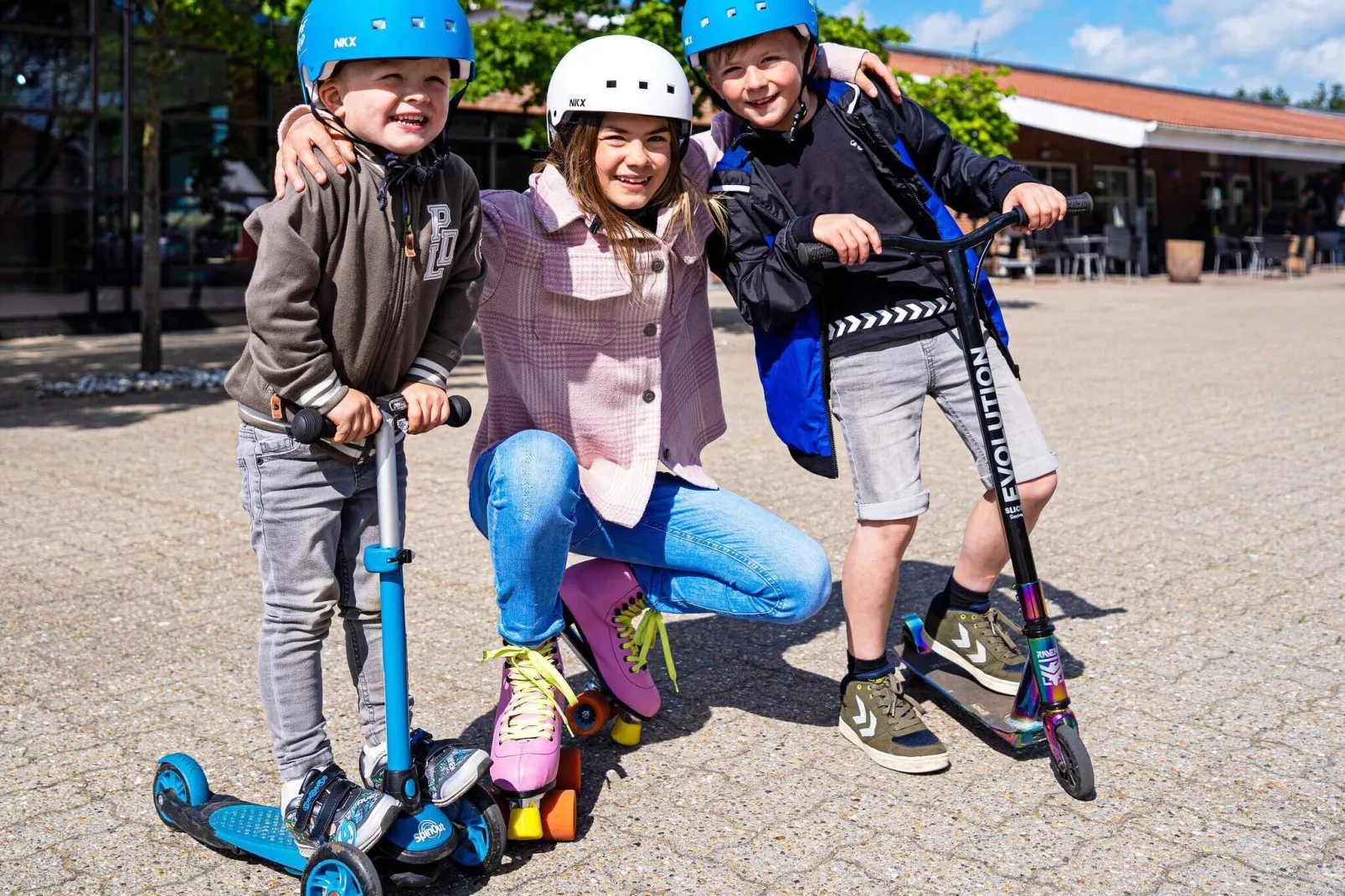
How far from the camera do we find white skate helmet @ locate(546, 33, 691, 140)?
10.1 feet

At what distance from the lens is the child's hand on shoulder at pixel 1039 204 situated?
3.18 metres

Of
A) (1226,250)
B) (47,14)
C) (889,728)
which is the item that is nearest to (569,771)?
(889,728)

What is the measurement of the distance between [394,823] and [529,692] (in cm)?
53

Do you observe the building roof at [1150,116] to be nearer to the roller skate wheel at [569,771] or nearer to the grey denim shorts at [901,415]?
the grey denim shorts at [901,415]

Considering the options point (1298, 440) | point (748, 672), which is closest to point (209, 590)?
point (748, 672)

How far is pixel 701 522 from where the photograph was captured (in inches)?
132

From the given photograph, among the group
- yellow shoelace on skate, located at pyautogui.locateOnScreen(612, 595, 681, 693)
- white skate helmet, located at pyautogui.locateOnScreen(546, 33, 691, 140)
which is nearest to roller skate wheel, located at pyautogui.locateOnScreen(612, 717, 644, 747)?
yellow shoelace on skate, located at pyautogui.locateOnScreen(612, 595, 681, 693)

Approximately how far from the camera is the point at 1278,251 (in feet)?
91.1

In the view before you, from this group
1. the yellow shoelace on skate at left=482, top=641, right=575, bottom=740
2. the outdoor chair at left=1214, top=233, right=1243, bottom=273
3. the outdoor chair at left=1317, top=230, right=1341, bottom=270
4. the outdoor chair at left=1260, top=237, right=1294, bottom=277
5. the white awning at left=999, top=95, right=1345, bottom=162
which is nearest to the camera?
the yellow shoelace on skate at left=482, top=641, right=575, bottom=740

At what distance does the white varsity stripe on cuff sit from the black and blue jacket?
112cm

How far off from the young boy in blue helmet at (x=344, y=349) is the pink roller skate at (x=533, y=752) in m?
0.20

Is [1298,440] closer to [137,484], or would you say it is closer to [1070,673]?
[1070,673]

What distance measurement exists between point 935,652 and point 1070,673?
0.46 metres

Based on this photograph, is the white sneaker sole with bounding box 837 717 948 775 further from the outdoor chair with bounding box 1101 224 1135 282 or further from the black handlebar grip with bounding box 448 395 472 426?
the outdoor chair with bounding box 1101 224 1135 282
